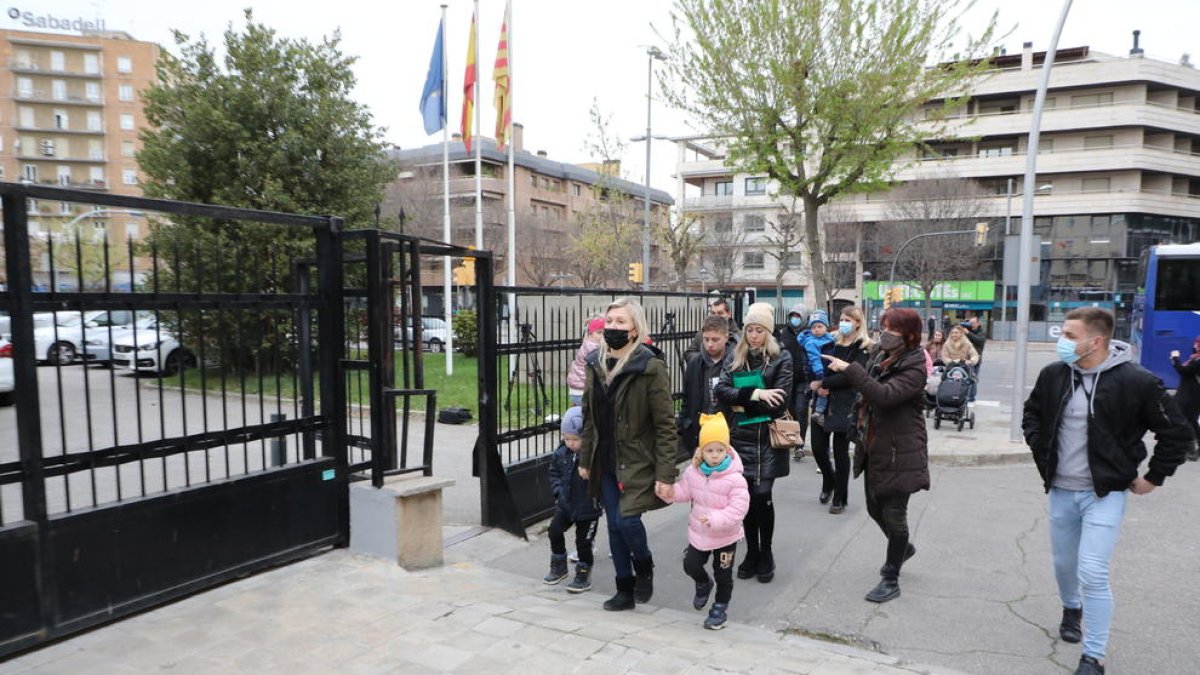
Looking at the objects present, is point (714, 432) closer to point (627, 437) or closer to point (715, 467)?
point (715, 467)

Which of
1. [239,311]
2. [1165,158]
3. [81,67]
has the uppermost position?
[81,67]

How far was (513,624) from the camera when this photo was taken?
4.06 metres

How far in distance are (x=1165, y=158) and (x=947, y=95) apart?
45.8 metres

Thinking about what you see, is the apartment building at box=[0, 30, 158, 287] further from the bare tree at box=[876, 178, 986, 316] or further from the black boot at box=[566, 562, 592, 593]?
the black boot at box=[566, 562, 592, 593]

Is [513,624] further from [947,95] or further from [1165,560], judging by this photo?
[947,95]

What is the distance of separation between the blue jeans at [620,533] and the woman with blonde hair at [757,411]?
888 millimetres

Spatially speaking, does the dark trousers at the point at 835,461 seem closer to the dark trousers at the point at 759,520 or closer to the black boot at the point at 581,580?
the dark trousers at the point at 759,520

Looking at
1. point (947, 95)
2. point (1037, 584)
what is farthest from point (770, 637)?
point (947, 95)

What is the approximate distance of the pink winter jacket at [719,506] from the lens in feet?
13.8

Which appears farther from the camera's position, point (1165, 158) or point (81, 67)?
point (81, 67)

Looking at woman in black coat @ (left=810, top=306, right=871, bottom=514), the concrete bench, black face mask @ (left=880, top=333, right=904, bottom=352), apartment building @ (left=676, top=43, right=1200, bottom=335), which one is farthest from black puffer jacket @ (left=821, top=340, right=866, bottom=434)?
apartment building @ (left=676, top=43, right=1200, bottom=335)

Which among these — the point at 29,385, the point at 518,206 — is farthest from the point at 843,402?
the point at 518,206

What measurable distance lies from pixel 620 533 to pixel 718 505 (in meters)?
0.62

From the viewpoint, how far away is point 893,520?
4.70 metres
